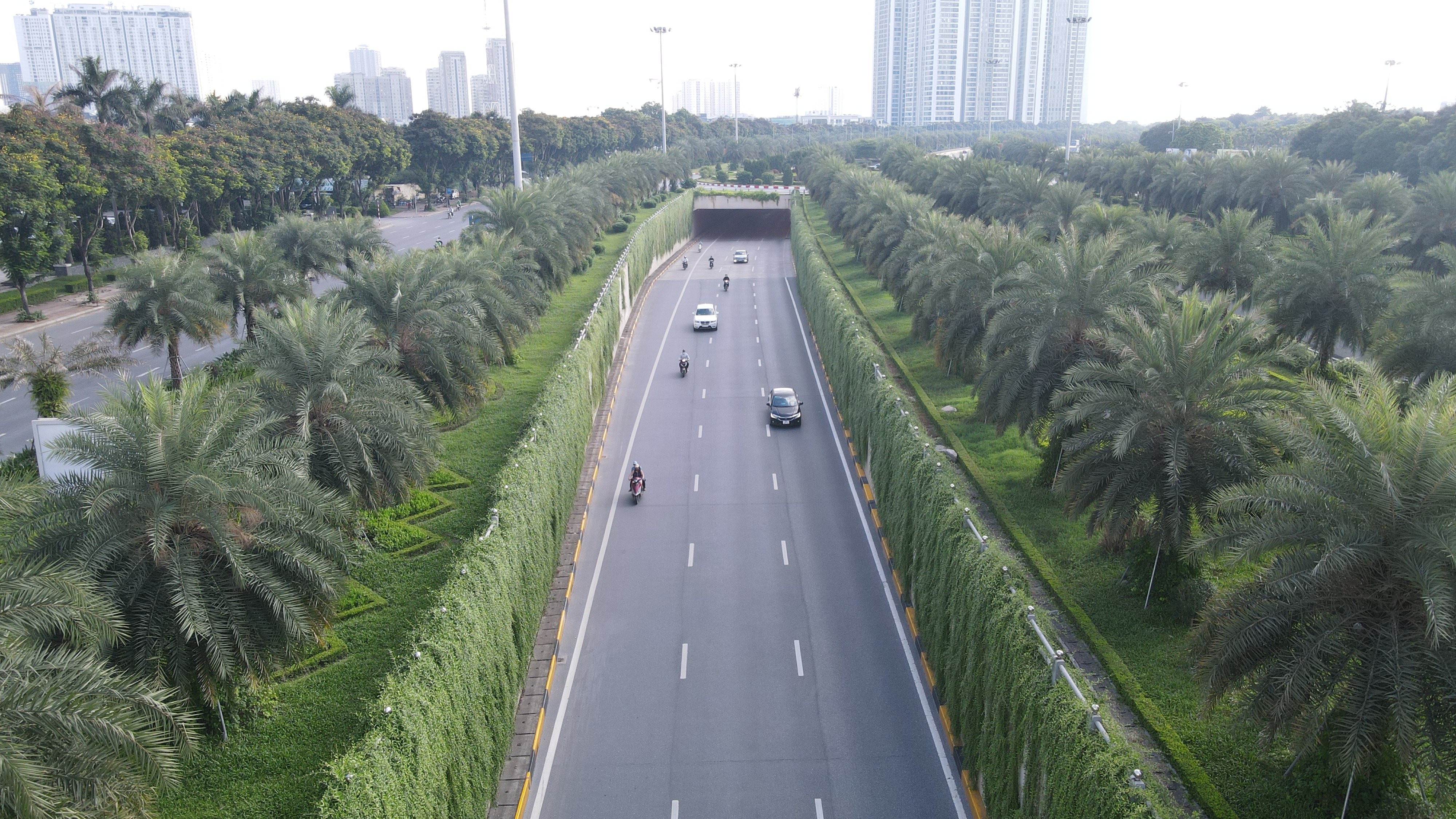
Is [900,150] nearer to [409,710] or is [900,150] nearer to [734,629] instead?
[734,629]

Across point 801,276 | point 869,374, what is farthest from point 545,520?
point 801,276

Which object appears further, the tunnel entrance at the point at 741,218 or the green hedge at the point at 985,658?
the tunnel entrance at the point at 741,218

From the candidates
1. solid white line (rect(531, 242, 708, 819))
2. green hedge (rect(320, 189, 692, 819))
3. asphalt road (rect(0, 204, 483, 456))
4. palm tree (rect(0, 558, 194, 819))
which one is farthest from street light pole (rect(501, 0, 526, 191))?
palm tree (rect(0, 558, 194, 819))

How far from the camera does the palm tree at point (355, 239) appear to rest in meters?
38.3

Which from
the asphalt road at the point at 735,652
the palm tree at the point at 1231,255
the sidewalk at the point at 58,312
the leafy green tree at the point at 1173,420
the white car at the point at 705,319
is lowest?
the asphalt road at the point at 735,652

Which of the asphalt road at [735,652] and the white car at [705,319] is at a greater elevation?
the white car at [705,319]

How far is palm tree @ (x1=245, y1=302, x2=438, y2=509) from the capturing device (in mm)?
17438

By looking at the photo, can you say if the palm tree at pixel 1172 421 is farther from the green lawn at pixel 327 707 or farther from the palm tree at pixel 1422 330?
the green lawn at pixel 327 707

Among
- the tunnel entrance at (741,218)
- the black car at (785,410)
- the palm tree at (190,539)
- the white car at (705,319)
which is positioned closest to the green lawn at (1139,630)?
the black car at (785,410)

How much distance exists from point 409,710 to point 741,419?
2511 centimetres

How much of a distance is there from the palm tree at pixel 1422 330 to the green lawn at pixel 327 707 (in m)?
21.8

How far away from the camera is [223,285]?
30.9 meters

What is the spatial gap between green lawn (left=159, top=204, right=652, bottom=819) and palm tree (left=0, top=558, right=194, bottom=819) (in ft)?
5.28

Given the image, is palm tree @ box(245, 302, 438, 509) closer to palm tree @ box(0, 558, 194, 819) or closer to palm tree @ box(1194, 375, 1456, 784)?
palm tree @ box(0, 558, 194, 819)
